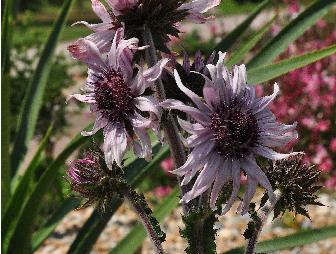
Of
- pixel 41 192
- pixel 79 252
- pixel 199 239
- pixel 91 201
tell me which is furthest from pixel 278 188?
pixel 79 252

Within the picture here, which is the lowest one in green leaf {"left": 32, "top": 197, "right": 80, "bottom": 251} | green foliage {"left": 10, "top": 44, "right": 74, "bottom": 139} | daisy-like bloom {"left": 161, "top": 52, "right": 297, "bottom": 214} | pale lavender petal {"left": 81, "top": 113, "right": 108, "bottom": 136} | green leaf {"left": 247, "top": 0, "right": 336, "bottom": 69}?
daisy-like bloom {"left": 161, "top": 52, "right": 297, "bottom": 214}

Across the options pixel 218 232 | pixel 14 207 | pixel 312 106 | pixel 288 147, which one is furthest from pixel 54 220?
pixel 312 106

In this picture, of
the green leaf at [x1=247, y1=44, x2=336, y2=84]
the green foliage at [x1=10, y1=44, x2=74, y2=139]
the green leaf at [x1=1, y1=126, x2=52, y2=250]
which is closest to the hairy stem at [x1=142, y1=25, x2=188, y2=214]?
the green leaf at [x1=247, y1=44, x2=336, y2=84]

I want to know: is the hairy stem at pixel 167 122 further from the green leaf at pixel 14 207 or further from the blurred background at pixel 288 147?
the blurred background at pixel 288 147

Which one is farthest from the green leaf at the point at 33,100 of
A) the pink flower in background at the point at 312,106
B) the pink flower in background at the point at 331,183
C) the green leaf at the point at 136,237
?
the pink flower in background at the point at 331,183

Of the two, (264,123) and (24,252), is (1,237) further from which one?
(264,123)

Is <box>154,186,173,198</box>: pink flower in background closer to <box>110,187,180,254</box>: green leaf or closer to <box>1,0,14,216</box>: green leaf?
<box>1,0,14,216</box>: green leaf
